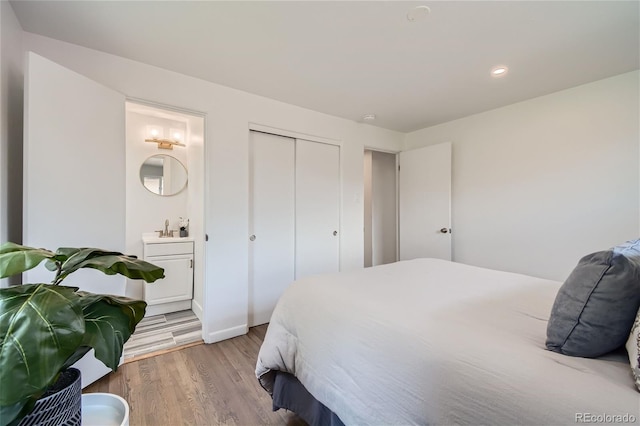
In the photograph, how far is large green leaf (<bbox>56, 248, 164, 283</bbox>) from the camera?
74 cm

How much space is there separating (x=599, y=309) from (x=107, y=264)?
145 centimetres

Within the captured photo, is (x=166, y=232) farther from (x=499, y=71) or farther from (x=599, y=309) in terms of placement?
(x=499, y=71)

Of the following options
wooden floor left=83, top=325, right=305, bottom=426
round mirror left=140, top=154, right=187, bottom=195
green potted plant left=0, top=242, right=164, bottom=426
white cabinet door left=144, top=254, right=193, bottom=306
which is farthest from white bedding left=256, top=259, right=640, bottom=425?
round mirror left=140, top=154, right=187, bottom=195

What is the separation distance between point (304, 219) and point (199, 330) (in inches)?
62.5

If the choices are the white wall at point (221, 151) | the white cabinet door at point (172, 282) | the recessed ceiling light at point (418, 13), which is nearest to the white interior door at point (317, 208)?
the white wall at point (221, 151)

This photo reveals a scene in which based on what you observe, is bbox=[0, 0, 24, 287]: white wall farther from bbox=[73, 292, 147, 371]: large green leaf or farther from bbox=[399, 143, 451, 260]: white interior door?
bbox=[399, 143, 451, 260]: white interior door

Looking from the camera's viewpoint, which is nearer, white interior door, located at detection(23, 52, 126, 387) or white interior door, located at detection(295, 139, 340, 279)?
white interior door, located at detection(23, 52, 126, 387)

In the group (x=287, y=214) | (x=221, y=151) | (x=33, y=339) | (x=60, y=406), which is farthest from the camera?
(x=287, y=214)

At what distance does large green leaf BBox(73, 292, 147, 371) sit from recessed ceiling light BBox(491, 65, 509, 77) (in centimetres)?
286

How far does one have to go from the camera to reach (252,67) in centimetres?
218

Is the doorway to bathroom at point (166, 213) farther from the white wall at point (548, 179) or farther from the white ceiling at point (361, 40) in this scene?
the white wall at point (548, 179)

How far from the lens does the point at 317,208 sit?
10.5 feet

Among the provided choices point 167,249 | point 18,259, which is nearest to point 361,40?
point 18,259

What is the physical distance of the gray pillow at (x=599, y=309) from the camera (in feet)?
2.52
